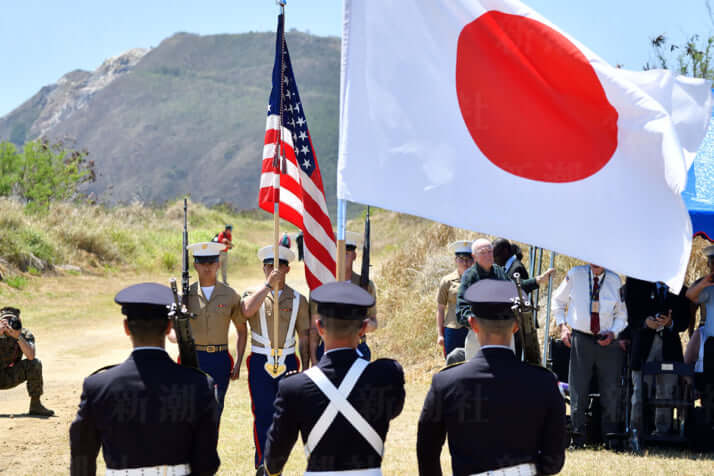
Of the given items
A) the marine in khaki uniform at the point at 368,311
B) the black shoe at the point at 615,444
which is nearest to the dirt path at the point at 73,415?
the black shoe at the point at 615,444

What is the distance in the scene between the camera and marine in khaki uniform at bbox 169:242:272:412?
6453 mm

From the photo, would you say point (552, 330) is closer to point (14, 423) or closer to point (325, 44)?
point (14, 423)

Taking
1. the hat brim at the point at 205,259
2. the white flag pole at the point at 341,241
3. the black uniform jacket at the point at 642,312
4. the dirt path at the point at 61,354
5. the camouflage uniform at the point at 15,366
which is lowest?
the dirt path at the point at 61,354

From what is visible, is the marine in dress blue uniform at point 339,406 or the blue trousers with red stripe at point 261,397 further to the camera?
the blue trousers with red stripe at point 261,397

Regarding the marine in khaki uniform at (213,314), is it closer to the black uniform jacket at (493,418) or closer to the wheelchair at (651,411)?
the black uniform jacket at (493,418)

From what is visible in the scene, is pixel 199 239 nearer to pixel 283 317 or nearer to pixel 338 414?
pixel 283 317

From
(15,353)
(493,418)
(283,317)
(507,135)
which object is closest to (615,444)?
(283,317)

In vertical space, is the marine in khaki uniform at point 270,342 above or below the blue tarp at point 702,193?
below

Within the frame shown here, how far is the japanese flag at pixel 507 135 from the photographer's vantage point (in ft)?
15.4

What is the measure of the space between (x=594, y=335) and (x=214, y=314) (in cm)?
358

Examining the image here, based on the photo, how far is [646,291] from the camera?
7891mm

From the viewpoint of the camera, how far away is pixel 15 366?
9273 mm

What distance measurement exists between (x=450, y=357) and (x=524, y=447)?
4692mm

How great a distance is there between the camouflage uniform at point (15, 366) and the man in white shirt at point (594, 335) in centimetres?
611
